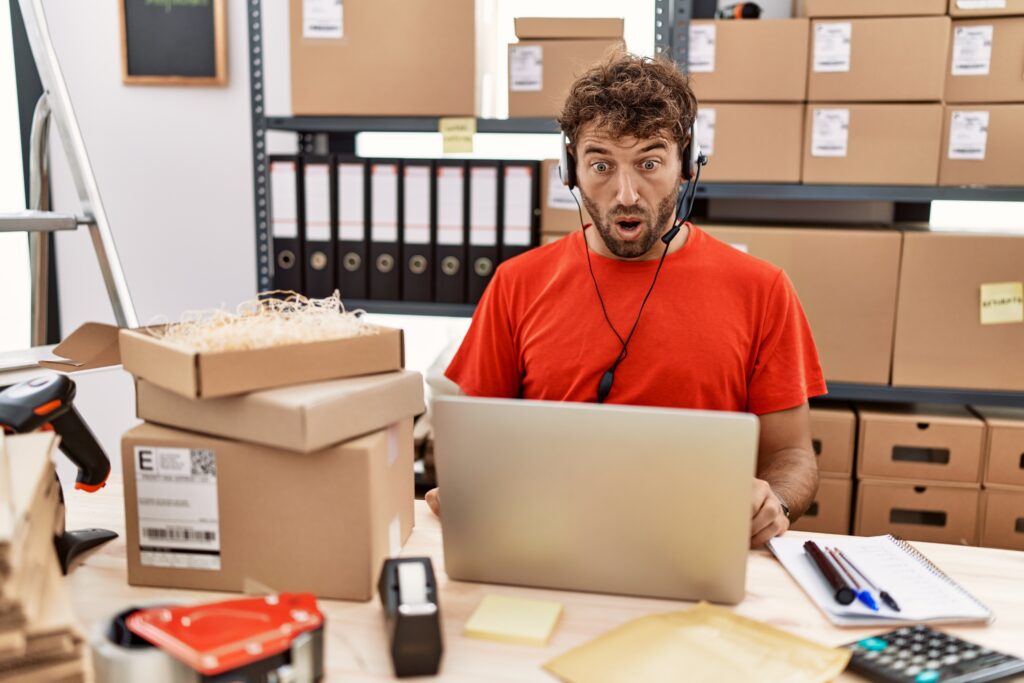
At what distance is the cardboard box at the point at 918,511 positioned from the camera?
2.00 metres

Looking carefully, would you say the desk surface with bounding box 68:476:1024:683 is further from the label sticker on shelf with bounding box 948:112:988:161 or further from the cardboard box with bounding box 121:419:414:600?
the label sticker on shelf with bounding box 948:112:988:161

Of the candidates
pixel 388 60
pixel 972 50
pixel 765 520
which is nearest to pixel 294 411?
pixel 765 520

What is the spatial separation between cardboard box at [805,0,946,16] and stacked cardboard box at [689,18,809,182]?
5cm

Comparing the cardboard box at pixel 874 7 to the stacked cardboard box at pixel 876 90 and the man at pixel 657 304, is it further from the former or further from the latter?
the man at pixel 657 304

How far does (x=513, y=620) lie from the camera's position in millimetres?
862

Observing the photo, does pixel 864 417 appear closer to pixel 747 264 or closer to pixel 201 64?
pixel 747 264

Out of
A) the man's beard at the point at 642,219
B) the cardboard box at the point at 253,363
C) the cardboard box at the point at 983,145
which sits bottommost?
the cardboard box at the point at 253,363

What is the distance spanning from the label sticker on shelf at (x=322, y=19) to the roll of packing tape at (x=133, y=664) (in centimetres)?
166

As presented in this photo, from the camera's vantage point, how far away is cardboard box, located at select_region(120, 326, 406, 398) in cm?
87

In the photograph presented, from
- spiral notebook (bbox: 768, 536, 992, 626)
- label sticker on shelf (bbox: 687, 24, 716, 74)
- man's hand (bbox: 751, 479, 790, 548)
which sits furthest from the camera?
label sticker on shelf (bbox: 687, 24, 716, 74)

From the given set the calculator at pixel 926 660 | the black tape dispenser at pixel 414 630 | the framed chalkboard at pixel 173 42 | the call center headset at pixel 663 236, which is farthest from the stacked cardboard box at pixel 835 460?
the framed chalkboard at pixel 173 42

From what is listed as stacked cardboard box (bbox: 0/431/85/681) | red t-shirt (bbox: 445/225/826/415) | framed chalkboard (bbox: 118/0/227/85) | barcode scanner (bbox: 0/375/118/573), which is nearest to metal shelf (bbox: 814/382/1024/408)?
red t-shirt (bbox: 445/225/826/415)

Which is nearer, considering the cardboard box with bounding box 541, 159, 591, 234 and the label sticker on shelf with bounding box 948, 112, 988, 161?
the label sticker on shelf with bounding box 948, 112, 988, 161

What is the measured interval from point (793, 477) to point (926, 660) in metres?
0.58
